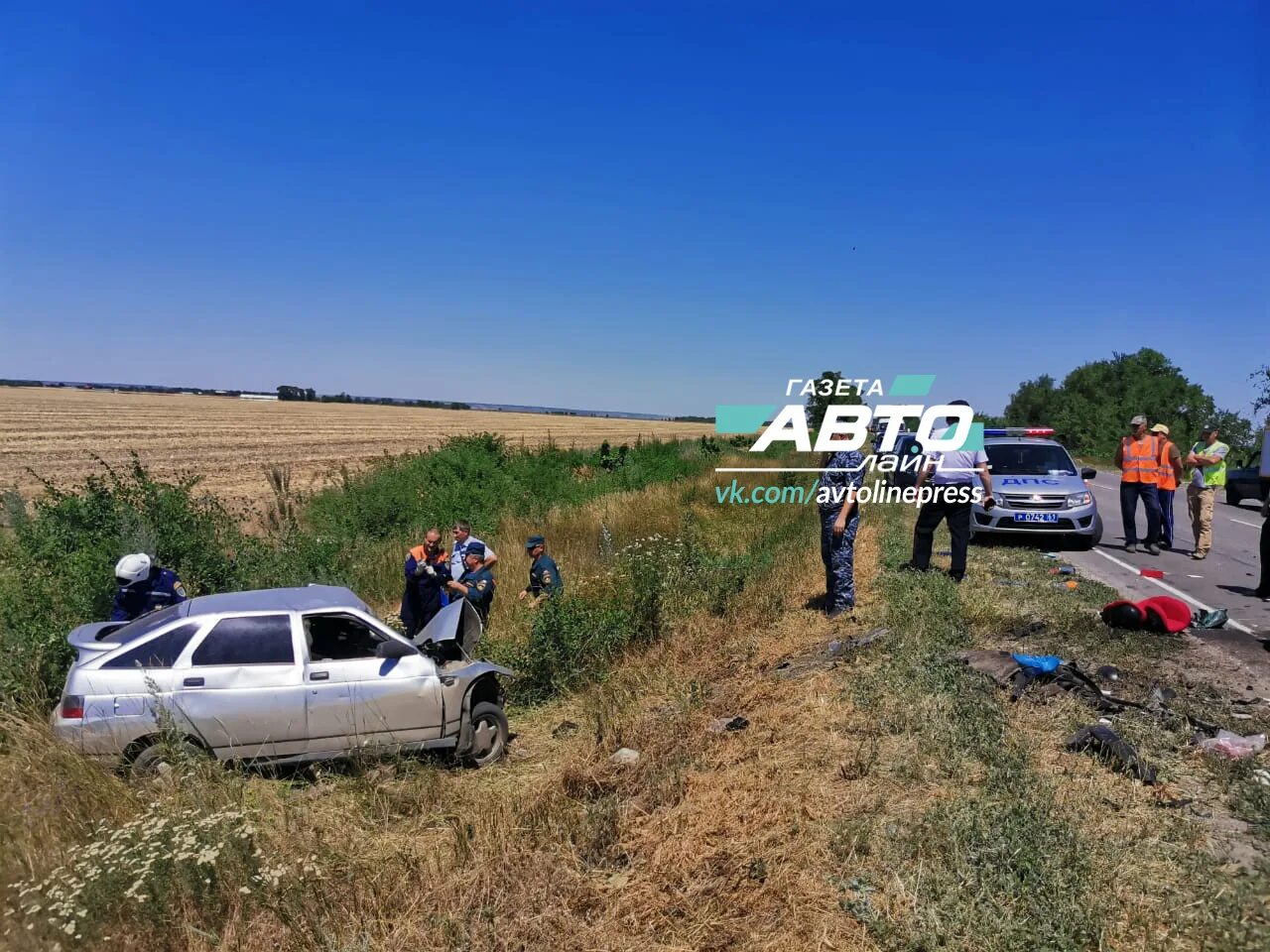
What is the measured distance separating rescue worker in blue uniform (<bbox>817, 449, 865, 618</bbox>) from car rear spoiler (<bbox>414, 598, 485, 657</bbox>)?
3.57m

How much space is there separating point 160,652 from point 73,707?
0.58 meters

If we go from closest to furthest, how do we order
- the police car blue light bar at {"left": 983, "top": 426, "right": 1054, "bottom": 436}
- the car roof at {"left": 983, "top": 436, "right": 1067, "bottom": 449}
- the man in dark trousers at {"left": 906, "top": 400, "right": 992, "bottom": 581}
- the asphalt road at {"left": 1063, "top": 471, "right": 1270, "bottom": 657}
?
the asphalt road at {"left": 1063, "top": 471, "right": 1270, "bottom": 657}, the man in dark trousers at {"left": 906, "top": 400, "right": 992, "bottom": 581}, the police car blue light bar at {"left": 983, "top": 426, "right": 1054, "bottom": 436}, the car roof at {"left": 983, "top": 436, "right": 1067, "bottom": 449}

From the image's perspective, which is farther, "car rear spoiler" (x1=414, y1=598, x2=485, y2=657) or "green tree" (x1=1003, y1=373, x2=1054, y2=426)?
"green tree" (x1=1003, y1=373, x2=1054, y2=426)

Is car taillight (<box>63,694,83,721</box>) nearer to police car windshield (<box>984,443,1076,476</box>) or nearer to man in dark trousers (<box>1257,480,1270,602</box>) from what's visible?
man in dark trousers (<box>1257,480,1270,602</box>)

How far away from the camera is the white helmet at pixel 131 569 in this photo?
643cm

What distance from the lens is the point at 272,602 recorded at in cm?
604

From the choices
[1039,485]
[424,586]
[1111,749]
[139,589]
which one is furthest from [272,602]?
[1039,485]

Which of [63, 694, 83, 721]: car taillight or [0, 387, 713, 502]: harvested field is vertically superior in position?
[0, 387, 713, 502]: harvested field

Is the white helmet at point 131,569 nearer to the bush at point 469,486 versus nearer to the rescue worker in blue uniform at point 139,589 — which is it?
the rescue worker in blue uniform at point 139,589

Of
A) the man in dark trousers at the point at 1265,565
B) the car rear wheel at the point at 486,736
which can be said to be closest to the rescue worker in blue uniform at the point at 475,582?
the car rear wheel at the point at 486,736

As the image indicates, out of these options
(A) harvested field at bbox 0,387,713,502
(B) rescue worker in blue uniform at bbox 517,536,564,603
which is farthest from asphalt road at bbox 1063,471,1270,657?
(A) harvested field at bbox 0,387,713,502

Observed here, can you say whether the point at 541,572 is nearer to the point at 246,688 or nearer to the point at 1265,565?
the point at 246,688

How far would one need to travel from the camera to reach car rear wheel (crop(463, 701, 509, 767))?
243 inches

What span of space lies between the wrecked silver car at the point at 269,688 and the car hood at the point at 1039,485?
8.87 meters
